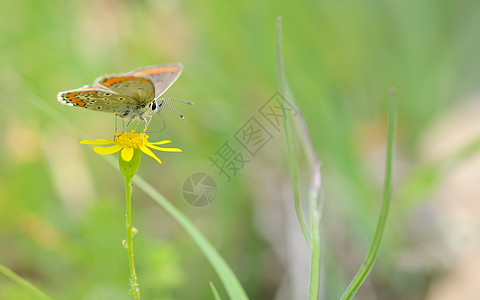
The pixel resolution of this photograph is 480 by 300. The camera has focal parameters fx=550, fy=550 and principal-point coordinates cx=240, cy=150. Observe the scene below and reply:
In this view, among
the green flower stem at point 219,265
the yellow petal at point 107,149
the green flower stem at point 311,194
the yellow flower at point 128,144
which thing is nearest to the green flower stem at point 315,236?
the green flower stem at point 311,194

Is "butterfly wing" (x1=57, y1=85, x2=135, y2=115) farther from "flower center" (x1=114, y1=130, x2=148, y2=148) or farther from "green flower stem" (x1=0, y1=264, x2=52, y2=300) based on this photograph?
"green flower stem" (x1=0, y1=264, x2=52, y2=300)

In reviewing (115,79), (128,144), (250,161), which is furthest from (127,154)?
(250,161)

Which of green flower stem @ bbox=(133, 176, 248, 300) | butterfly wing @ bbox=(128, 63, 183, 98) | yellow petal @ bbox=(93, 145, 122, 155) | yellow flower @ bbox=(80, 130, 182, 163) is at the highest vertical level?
butterfly wing @ bbox=(128, 63, 183, 98)

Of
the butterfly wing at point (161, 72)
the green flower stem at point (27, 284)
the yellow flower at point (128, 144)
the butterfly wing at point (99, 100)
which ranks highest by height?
the butterfly wing at point (161, 72)

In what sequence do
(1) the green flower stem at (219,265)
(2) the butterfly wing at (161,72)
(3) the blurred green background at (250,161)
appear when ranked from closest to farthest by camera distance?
(1) the green flower stem at (219,265) < (2) the butterfly wing at (161,72) < (3) the blurred green background at (250,161)

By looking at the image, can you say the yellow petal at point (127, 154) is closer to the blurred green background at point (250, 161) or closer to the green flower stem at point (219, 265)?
the green flower stem at point (219, 265)

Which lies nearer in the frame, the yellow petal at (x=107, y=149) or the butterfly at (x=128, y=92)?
the yellow petal at (x=107, y=149)

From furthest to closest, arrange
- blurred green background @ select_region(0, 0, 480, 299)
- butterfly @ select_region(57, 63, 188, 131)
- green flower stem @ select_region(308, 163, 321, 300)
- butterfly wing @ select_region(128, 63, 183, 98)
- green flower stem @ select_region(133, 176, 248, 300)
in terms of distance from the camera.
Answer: blurred green background @ select_region(0, 0, 480, 299), butterfly wing @ select_region(128, 63, 183, 98), butterfly @ select_region(57, 63, 188, 131), green flower stem @ select_region(133, 176, 248, 300), green flower stem @ select_region(308, 163, 321, 300)

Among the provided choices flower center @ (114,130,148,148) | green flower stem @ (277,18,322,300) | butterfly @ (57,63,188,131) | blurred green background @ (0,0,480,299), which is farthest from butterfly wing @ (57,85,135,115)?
blurred green background @ (0,0,480,299)
